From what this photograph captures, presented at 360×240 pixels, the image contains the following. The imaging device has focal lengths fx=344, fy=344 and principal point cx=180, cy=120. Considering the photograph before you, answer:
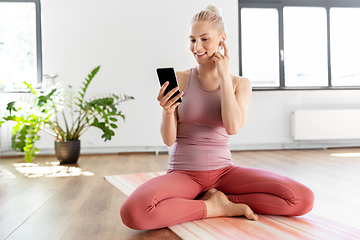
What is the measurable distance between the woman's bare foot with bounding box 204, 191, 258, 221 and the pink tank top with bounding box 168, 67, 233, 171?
145 mm

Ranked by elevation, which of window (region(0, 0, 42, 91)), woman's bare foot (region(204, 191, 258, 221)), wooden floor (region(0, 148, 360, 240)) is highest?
window (region(0, 0, 42, 91))

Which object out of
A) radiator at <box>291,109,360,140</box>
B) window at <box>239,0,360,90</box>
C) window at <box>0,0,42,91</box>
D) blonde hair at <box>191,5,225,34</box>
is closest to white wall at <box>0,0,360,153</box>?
window at <box>0,0,42,91</box>

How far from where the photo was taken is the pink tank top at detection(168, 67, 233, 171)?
169 cm

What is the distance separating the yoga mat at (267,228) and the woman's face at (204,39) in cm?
79

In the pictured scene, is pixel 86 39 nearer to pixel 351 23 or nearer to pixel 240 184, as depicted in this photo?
pixel 240 184

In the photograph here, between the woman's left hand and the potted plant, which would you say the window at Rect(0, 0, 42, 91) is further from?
the woman's left hand

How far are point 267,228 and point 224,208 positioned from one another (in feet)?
0.73

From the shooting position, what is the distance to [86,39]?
4.46 m

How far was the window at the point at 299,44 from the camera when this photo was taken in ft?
15.9

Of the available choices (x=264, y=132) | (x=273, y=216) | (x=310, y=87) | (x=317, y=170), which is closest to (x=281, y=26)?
(x=310, y=87)

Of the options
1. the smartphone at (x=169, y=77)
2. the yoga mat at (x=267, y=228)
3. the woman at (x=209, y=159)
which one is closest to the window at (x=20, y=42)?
the woman at (x=209, y=159)

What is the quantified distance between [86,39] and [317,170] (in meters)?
3.18

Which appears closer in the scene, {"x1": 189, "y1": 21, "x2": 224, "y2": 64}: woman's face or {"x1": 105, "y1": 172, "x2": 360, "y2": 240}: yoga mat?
{"x1": 105, "y1": 172, "x2": 360, "y2": 240}: yoga mat

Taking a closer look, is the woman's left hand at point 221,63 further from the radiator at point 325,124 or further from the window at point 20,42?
the window at point 20,42
